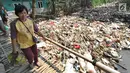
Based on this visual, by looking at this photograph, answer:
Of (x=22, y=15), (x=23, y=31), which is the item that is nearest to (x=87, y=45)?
(x=23, y=31)

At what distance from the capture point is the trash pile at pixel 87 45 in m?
3.38

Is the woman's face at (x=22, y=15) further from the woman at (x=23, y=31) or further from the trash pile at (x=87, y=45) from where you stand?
the trash pile at (x=87, y=45)

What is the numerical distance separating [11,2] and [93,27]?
499 inches

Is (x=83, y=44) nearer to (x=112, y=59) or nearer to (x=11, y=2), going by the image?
(x=112, y=59)

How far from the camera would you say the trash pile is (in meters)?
3.38

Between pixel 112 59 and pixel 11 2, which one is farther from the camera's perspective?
pixel 11 2

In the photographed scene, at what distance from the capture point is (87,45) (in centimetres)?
491

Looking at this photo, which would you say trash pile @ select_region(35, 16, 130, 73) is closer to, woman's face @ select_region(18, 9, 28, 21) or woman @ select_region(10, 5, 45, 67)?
woman @ select_region(10, 5, 45, 67)

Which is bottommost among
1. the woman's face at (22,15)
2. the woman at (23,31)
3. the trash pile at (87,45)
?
the trash pile at (87,45)

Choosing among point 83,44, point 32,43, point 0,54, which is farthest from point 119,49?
point 0,54

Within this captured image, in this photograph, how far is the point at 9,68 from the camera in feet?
8.82

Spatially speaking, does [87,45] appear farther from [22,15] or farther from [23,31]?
[22,15]

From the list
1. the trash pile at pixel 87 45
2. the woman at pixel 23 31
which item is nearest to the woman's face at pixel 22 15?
the woman at pixel 23 31

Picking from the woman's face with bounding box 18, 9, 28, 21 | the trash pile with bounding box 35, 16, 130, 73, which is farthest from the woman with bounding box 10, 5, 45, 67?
the trash pile with bounding box 35, 16, 130, 73
